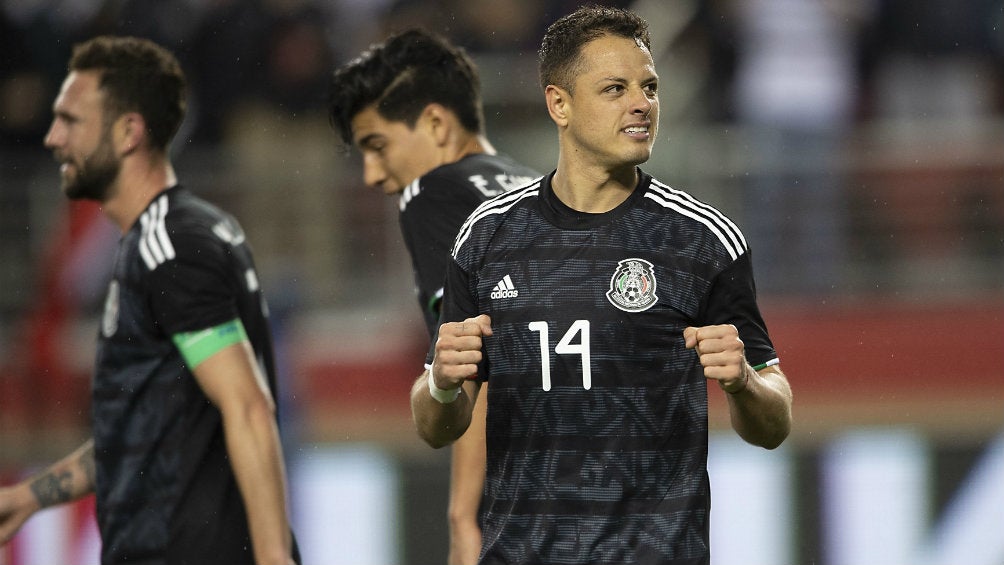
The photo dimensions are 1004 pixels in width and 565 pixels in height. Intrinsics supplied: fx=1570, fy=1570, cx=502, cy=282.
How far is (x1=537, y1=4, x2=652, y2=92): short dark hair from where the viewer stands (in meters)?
3.85

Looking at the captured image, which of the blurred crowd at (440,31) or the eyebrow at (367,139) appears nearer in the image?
the eyebrow at (367,139)

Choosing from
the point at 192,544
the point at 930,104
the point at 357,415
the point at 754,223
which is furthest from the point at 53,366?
the point at 930,104

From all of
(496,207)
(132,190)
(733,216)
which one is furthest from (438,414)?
(733,216)

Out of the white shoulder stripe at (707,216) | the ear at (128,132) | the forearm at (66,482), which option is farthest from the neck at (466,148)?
the forearm at (66,482)

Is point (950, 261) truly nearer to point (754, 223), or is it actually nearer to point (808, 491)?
point (754, 223)

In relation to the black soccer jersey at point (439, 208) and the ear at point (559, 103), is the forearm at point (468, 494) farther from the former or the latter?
the ear at point (559, 103)

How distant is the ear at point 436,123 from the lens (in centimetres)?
493

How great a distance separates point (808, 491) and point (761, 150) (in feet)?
7.67

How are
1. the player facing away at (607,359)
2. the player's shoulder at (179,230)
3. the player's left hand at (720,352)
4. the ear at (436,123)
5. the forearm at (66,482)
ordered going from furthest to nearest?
the forearm at (66,482) → the ear at (436,123) → the player's shoulder at (179,230) → the player facing away at (607,359) → the player's left hand at (720,352)

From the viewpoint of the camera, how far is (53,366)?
9.28 meters

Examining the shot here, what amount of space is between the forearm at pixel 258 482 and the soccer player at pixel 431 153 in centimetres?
52

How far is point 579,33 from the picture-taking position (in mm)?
3869

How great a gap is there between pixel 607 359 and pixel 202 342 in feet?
4.79

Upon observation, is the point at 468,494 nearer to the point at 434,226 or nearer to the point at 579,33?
the point at 434,226
